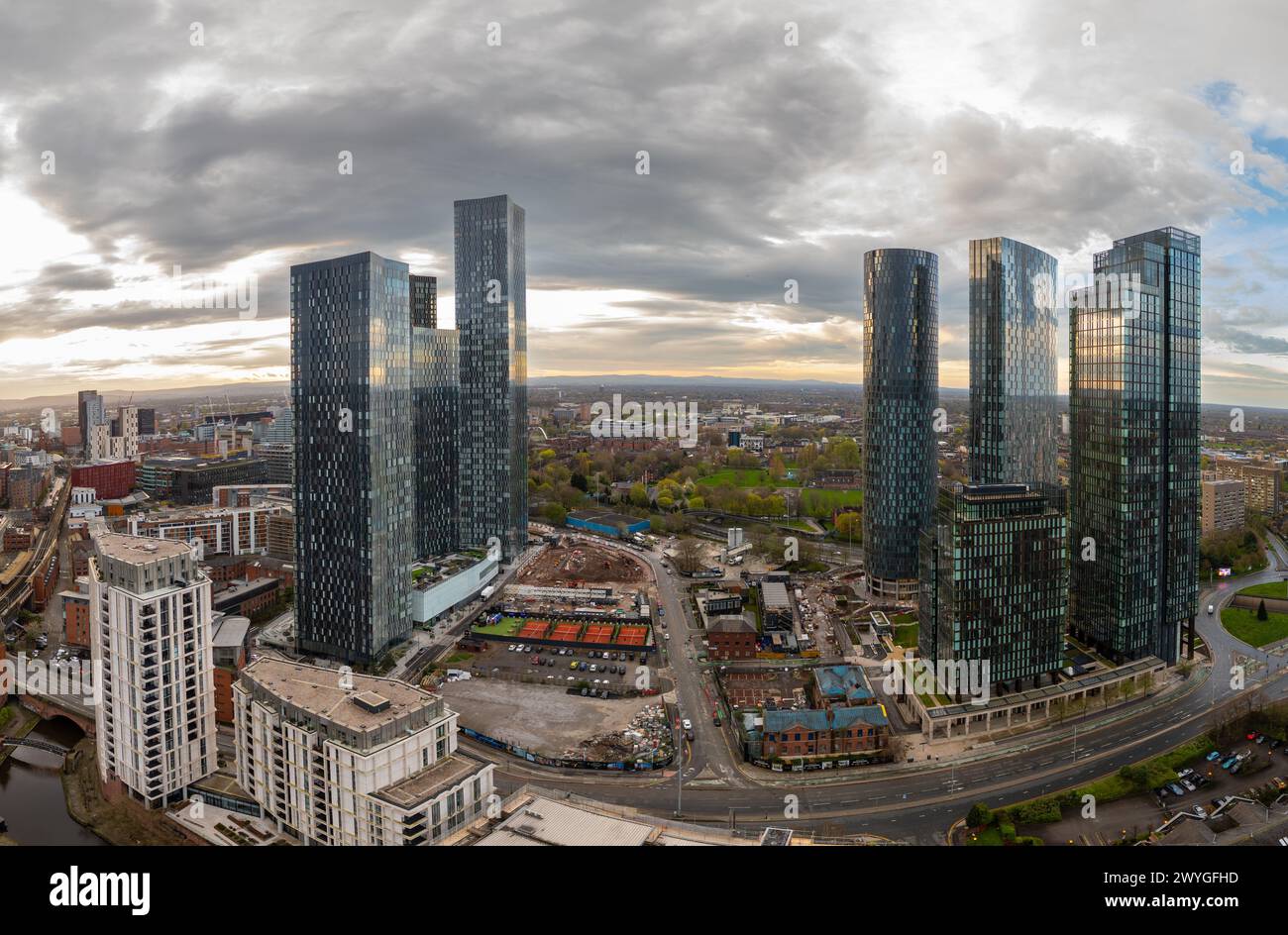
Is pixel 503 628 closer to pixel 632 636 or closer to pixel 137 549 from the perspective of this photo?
pixel 632 636

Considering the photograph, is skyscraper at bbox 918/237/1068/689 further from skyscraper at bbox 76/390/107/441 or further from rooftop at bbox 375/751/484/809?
skyscraper at bbox 76/390/107/441

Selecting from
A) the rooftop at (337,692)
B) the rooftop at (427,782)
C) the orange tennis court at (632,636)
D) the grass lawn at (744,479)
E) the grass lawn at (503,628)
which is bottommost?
the orange tennis court at (632,636)

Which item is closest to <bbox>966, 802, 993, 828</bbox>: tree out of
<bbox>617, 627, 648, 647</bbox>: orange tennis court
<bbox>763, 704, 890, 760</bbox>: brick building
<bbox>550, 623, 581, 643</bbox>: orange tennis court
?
<bbox>763, 704, 890, 760</bbox>: brick building

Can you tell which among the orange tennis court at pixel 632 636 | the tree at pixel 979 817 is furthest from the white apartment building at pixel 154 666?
the tree at pixel 979 817

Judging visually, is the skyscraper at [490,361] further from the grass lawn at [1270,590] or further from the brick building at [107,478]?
the grass lawn at [1270,590]
